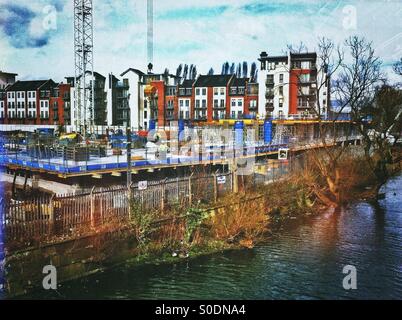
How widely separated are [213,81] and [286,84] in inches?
350

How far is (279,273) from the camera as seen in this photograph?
11.2 meters

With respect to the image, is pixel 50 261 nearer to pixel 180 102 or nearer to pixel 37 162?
pixel 37 162

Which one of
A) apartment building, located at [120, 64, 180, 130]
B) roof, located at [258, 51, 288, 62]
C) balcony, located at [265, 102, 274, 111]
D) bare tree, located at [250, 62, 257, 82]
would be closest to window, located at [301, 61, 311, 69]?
roof, located at [258, 51, 288, 62]

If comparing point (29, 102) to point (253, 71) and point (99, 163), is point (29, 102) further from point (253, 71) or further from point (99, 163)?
point (253, 71)

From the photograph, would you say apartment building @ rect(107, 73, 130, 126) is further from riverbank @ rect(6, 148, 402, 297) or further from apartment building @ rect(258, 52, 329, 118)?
riverbank @ rect(6, 148, 402, 297)

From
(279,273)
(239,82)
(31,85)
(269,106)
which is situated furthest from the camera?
(239,82)

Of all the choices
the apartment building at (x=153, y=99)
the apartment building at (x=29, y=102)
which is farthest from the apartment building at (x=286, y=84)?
the apartment building at (x=29, y=102)

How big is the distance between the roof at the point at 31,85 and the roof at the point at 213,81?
21082mm

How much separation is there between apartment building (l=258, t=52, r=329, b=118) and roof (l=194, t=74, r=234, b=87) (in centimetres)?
435

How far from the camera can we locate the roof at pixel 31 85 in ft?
92.6

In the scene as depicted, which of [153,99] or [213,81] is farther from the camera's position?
[213,81]

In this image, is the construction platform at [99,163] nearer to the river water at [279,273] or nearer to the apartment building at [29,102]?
the river water at [279,273]

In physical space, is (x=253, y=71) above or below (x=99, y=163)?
above

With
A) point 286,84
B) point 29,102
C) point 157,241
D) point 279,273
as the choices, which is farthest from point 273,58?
point 279,273
